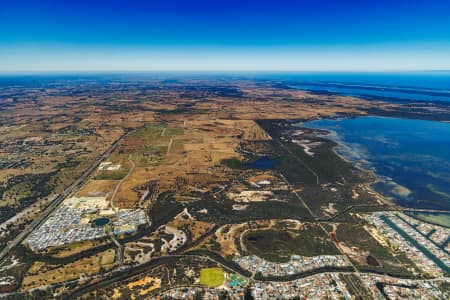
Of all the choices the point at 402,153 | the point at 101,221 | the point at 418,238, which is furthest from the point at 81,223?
the point at 402,153

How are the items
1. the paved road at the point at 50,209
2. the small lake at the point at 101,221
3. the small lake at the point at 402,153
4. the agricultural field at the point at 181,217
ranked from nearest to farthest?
the agricultural field at the point at 181,217 → the paved road at the point at 50,209 → the small lake at the point at 101,221 → the small lake at the point at 402,153

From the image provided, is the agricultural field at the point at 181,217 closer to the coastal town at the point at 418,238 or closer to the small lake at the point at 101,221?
the small lake at the point at 101,221

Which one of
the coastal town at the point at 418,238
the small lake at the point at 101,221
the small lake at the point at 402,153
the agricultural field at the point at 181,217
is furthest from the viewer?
the small lake at the point at 402,153

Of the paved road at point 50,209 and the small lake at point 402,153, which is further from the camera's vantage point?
the small lake at point 402,153

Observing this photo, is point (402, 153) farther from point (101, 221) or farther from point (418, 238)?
point (101, 221)

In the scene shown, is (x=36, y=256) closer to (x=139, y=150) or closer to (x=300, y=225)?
(x=300, y=225)

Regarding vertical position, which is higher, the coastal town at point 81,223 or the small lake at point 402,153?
the small lake at point 402,153

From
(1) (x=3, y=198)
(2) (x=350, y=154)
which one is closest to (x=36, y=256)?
(1) (x=3, y=198)

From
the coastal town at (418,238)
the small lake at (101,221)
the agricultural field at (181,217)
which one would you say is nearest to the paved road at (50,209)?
the agricultural field at (181,217)

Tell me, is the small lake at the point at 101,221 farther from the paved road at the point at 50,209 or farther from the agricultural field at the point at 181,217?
the paved road at the point at 50,209
